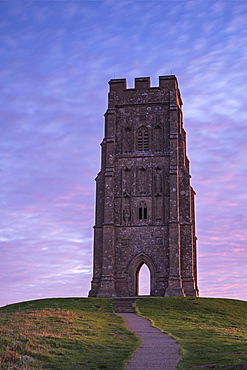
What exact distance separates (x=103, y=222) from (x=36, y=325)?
88.0 ft

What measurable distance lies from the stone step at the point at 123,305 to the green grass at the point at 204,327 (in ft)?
2.40

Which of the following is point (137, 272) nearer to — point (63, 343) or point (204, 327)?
point (204, 327)

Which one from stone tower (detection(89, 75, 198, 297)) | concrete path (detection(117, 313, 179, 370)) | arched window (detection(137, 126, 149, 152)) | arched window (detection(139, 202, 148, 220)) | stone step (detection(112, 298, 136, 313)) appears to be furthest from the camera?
arched window (detection(137, 126, 149, 152))

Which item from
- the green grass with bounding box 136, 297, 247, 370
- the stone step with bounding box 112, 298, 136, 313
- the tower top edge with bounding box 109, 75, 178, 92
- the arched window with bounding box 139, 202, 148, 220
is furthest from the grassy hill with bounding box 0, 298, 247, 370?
the tower top edge with bounding box 109, 75, 178, 92

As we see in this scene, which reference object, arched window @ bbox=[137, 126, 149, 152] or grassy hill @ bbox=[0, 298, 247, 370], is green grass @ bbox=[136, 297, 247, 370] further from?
arched window @ bbox=[137, 126, 149, 152]

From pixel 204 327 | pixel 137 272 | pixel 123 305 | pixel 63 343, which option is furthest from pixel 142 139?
pixel 63 343

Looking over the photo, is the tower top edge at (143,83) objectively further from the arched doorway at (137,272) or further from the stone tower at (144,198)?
the arched doorway at (137,272)

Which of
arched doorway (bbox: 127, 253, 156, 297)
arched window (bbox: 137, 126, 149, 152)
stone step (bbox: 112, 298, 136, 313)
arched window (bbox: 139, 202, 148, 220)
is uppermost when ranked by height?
arched window (bbox: 137, 126, 149, 152)

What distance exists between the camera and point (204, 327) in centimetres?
2931

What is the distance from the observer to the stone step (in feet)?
121

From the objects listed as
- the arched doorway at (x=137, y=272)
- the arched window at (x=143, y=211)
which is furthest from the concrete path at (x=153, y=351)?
the arched window at (x=143, y=211)

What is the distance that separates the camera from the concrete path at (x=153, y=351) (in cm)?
1500

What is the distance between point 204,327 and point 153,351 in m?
12.3

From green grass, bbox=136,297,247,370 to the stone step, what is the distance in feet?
2.40
